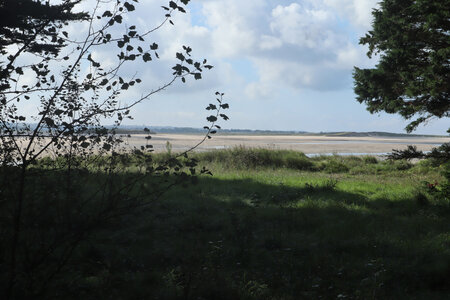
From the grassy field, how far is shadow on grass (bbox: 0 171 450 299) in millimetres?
19

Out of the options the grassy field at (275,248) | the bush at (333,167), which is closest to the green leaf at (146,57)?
the grassy field at (275,248)

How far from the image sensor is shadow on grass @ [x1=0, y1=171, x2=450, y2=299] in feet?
16.7

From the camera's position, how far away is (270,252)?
21.8 ft

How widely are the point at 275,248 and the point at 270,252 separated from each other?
0.27 meters

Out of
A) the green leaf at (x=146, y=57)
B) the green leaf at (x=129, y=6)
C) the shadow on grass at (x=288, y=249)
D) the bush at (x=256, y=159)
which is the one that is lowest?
the shadow on grass at (x=288, y=249)

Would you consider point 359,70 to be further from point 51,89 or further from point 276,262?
point 51,89

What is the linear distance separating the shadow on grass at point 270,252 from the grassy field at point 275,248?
0.02 metres

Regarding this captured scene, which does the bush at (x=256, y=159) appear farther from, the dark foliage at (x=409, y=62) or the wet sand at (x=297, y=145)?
the dark foliage at (x=409, y=62)

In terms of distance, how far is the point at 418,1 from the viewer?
1105 centimetres

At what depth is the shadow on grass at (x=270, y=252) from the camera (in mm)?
5082

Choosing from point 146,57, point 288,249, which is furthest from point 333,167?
point 146,57

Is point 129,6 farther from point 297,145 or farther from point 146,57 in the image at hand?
point 297,145

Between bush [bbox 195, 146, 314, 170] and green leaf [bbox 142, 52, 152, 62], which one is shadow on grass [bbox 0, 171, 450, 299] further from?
bush [bbox 195, 146, 314, 170]

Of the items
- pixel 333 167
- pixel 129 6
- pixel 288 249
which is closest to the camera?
pixel 129 6
